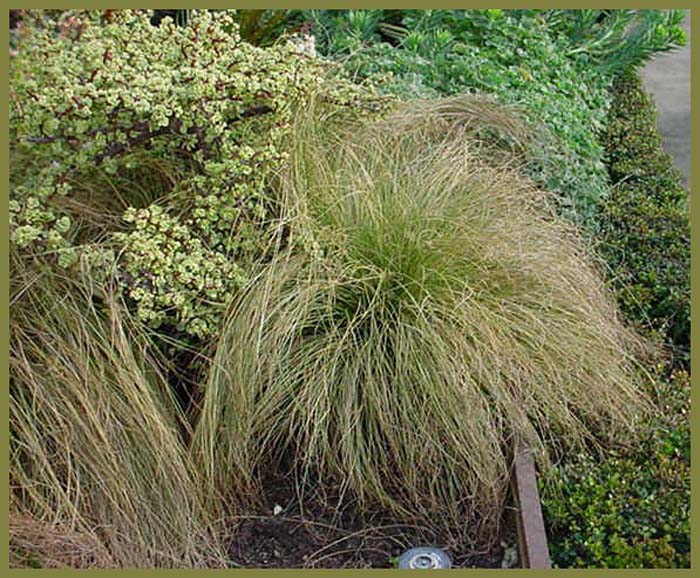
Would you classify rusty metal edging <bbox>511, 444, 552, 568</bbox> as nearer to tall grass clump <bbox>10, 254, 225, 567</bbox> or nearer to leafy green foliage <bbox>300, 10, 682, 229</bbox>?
tall grass clump <bbox>10, 254, 225, 567</bbox>

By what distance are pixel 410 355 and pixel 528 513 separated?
51 centimetres

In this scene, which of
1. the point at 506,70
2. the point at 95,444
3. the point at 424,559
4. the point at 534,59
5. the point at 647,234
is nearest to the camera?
the point at 95,444

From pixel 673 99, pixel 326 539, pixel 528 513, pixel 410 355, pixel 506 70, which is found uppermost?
pixel 506 70

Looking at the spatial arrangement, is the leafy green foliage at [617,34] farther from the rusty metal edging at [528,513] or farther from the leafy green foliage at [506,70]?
the rusty metal edging at [528,513]

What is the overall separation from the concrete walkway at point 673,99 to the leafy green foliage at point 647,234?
2.67 feet

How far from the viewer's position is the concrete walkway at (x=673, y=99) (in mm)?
5695

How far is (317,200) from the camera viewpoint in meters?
2.98

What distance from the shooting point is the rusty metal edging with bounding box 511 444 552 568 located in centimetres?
239

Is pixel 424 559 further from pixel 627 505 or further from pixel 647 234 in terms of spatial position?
pixel 647 234

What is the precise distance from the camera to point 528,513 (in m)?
2.50

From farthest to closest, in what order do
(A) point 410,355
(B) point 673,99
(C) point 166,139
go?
(B) point 673,99 < (C) point 166,139 < (A) point 410,355

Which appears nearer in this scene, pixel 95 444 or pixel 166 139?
pixel 95 444

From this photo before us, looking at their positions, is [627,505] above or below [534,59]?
below

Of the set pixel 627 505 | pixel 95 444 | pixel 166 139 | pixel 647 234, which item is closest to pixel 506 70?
pixel 647 234
